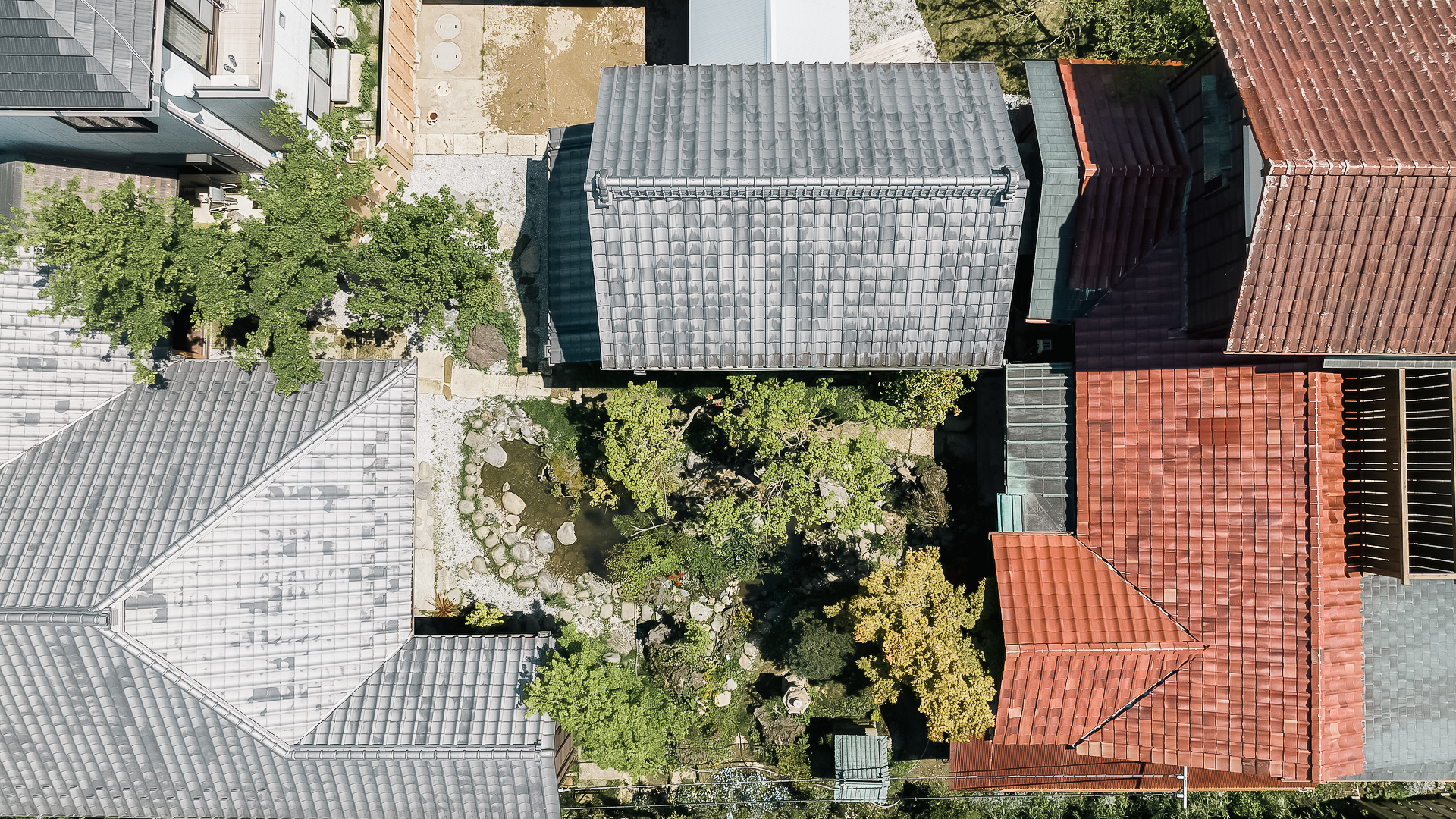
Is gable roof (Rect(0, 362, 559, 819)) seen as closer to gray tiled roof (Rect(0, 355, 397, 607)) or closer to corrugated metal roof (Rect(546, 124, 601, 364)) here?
gray tiled roof (Rect(0, 355, 397, 607))

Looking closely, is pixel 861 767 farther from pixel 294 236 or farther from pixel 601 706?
pixel 294 236

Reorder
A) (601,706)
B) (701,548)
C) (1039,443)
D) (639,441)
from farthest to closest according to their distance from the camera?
1. (701,548)
2. (639,441)
3. (1039,443)
4. (601,706)

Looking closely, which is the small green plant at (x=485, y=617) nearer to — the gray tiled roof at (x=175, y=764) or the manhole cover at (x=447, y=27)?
the gray tiled roof at (x=175, y=764)

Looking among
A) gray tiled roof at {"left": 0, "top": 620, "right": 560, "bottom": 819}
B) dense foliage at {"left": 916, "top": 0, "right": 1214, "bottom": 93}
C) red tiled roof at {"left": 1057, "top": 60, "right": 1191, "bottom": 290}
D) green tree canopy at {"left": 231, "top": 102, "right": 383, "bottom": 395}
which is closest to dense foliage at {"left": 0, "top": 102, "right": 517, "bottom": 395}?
green tree canopy at {"left": 231, "top": 102, "right": 383, "bottom": 395}

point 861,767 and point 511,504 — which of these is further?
point 511,504

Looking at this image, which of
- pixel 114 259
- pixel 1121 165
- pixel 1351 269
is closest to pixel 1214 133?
pixel 1121 165
